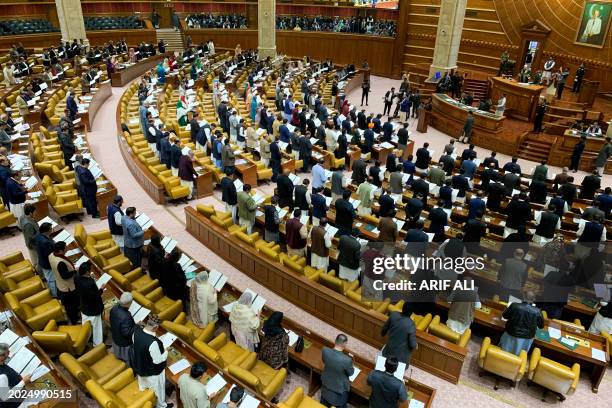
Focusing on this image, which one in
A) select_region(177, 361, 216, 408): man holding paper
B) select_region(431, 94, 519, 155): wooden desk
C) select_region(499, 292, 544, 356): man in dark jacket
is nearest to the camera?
select_region(177, 361, 216, 408): man holding paper

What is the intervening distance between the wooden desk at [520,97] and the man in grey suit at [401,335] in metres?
16.0

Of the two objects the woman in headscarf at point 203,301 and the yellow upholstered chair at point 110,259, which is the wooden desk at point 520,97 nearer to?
the woman in headscarf at point 203,301

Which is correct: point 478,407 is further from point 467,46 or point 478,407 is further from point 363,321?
point 467,46

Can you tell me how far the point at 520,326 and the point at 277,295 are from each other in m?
4.00

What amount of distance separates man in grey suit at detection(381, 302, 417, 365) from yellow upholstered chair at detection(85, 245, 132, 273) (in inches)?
187

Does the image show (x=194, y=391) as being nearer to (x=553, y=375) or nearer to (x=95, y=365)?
(x=95, y=365)

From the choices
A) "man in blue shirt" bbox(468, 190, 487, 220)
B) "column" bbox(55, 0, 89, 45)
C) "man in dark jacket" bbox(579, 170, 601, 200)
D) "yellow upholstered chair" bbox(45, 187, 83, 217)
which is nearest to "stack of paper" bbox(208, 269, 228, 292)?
"yellow upholstered chair" bbox(45, 187, 83, 217)

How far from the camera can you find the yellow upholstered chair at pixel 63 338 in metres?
6.21

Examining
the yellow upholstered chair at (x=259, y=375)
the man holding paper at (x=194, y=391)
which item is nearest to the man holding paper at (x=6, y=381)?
the man holding paper at (x=194, y=391)

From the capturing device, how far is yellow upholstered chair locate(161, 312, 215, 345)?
6488 millimetres

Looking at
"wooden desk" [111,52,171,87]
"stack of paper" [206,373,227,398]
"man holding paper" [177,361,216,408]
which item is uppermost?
"wooden desk" [111,52,171,87]

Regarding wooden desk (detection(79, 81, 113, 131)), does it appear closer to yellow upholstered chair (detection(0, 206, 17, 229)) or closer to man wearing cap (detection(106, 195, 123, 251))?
yellow upholstered chair (detection(0, 206, 17, 229))

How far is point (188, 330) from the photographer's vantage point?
21.2 feet

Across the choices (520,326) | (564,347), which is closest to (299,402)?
(520,326)
